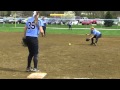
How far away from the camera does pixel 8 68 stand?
349 inches

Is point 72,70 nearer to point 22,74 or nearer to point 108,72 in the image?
point 108,72

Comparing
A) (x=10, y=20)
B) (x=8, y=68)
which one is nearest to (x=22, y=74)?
(x=8, y=68)

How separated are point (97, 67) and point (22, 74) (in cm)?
266
